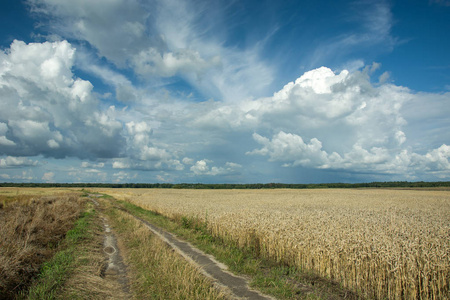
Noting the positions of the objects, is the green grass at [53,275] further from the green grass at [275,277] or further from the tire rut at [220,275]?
the green grass at [275,277]

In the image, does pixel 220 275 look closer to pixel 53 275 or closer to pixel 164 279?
pixel 164 279

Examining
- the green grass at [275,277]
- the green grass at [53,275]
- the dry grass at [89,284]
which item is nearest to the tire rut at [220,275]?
the green grass at [275,277]

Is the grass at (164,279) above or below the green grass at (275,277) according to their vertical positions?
above

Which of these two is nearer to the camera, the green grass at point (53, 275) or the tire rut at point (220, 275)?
the green grass at point (53, 275)

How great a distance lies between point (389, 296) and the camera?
24.3ft

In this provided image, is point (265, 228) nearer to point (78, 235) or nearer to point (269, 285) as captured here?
point (269, 285)

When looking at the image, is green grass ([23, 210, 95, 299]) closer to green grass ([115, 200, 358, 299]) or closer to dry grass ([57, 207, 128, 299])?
dry grass ([57, 207, 128, 299])

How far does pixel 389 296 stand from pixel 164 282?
7.18 m

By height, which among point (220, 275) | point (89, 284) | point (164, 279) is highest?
point (164, 279)

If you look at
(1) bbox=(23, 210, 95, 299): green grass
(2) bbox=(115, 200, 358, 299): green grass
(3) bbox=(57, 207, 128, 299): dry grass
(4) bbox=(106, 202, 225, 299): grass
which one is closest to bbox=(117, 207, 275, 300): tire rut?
(2) bbox=(115, 200, 358, 299): green grass

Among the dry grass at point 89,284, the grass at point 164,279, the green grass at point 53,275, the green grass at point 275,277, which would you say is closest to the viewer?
the green grass at point 53,275

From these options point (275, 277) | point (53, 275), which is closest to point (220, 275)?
point (275, 277)

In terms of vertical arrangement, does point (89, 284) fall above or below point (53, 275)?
below

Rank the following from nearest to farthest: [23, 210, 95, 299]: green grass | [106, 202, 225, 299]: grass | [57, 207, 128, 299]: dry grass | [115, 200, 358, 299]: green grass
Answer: [23, 210, 95, 299]: green grass
[106, 202, 225, 299]: grass
[57, 207, 128, 299]: dry grass
[115, 200, 358, 299]: green grass
